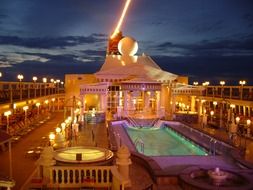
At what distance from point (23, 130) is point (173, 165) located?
35.9 ft

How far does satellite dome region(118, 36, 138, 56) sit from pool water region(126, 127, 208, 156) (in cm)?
1022

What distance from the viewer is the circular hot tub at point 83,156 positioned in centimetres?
990

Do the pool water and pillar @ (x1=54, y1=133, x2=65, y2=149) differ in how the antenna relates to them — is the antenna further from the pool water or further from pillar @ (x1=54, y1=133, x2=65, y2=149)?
pillar @ (x1=54, y1=133, x2=65, y2=149)

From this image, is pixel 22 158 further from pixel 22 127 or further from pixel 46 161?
pixel 22 127

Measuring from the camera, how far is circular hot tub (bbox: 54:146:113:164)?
9.90 m

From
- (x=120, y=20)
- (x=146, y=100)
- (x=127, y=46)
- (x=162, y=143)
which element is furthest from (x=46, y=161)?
(x=120, y=20)

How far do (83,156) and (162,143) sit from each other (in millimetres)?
8751

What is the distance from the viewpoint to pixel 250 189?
9.08 m

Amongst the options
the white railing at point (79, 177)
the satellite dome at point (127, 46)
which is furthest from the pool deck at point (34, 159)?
the satellite dome at point (127, 46)

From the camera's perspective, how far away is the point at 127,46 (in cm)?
3175

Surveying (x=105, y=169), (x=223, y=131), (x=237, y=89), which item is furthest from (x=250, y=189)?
(x=237, y=89)

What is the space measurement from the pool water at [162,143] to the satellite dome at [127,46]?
33.5ft

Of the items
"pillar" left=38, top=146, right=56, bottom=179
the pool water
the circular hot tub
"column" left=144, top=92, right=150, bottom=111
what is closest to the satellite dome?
"column" left=144, top=92, right=150, bottom=111

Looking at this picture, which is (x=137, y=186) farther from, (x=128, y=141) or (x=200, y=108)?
(x=200, y=108)
